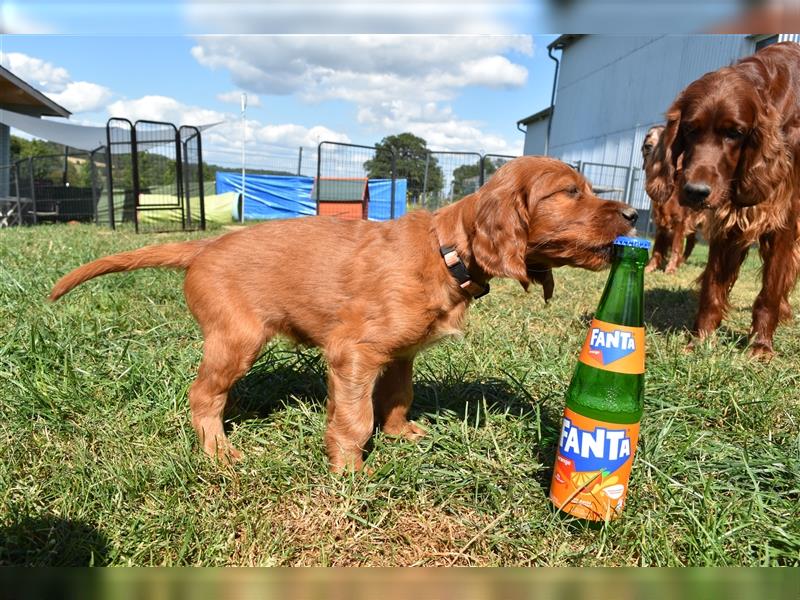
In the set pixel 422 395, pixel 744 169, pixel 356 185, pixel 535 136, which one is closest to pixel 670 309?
pixel 744 169

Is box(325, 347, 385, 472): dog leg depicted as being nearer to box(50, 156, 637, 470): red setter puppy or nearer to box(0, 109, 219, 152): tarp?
box(50, 156, 637, 470): red setter puppy

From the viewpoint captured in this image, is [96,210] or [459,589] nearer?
[459,589]

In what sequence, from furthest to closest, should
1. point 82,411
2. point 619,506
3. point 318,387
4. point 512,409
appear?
point 318,387, point 512,409, point 82,411, point 619,506

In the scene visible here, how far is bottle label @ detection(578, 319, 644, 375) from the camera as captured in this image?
219cm

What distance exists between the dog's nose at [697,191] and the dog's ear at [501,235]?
2203 mm

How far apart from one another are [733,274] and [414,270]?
366 cm

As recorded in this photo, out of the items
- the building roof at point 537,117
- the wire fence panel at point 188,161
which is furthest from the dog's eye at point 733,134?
the building roof at point 537,117

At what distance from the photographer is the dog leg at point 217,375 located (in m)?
2.90

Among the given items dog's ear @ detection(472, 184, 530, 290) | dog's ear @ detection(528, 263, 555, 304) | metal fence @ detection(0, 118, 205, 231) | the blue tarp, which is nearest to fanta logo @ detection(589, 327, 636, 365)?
dog's ear @ detection(472, 184, 530, 290)

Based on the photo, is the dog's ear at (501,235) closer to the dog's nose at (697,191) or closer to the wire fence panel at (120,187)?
the dog's nose at (697,191)

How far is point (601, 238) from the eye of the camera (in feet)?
8.97

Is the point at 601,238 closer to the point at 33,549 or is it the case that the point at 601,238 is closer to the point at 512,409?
the point at 512,409

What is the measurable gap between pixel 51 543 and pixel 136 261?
1.43 m

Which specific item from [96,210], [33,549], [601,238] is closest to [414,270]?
[601,238]
